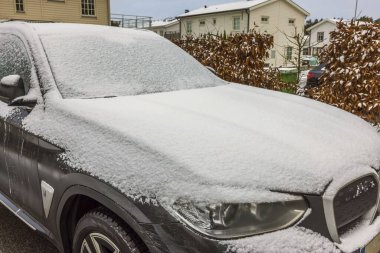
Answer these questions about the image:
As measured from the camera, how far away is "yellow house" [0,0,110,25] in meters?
22.3

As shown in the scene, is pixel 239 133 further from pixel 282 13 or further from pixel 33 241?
pixel 282 13

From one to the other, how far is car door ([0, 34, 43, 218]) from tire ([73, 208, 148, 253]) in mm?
446

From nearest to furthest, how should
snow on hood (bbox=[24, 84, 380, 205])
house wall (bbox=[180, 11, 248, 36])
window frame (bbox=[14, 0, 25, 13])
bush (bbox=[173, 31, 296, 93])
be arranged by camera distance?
snow on hood (bbox=[24, 84, 380, 205]), bush (bbox=[173, 31, 296, 93]), window frame (bbox=[14, 0, 25, 13]), house wall (bbox=[180, 11, 248, 36])

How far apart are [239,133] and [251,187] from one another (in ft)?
1.41

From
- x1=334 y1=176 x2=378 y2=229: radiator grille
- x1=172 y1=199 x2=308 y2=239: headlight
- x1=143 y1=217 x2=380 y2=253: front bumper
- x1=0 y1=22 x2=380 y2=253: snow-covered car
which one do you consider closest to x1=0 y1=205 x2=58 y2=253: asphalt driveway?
x1=0 y1=22 x2=380 y2=253: snow-covered car

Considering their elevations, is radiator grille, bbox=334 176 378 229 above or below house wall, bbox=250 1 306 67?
below

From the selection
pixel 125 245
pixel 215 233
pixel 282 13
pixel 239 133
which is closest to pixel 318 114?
pixel 239 133

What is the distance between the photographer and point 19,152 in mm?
2422

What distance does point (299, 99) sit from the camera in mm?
2988

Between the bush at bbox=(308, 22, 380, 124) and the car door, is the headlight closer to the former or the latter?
the car door

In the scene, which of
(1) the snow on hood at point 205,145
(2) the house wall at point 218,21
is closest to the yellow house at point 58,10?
(2) the house wall at point 218,21

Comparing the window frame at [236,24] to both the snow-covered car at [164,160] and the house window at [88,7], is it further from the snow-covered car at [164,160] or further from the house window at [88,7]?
the snow-covered car at [164,160]

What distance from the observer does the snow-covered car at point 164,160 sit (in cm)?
155

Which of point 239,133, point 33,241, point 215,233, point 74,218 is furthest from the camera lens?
point 33,241
